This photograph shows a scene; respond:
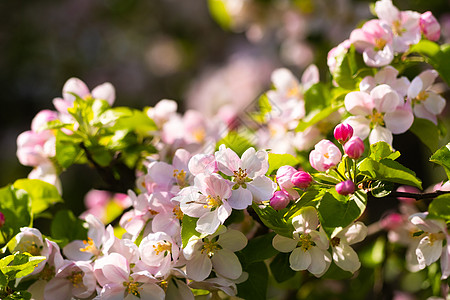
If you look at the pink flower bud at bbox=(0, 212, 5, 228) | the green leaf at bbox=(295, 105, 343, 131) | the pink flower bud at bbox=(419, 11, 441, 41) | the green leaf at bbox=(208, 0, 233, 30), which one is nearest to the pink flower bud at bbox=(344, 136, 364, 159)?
the green leaf at bbox=(295, 105, 343, 131)

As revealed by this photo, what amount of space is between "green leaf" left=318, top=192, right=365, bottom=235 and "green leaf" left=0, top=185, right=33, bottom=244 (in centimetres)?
53

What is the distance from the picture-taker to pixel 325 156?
0.94 m

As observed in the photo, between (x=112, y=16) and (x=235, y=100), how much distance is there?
1299 mm

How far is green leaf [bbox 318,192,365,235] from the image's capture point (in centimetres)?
87

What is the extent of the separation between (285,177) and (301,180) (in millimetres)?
30

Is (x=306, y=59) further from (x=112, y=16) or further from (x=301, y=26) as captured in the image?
(x=112, y=16)

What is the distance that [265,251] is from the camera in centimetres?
97

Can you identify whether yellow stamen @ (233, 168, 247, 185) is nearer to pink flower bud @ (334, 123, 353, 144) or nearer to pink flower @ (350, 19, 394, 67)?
pink flower bud @ (334, 123, 353, 144)

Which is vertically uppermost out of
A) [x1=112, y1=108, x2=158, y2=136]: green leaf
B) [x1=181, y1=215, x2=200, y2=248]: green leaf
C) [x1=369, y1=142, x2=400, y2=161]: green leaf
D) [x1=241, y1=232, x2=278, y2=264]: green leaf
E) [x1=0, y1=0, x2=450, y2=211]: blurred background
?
[x1=112, y1=108, x2=158, y2=136]: green leaf

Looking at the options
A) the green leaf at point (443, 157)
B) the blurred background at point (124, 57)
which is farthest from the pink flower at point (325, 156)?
the blurred background at point (124, 57)

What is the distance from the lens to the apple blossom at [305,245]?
925 mm

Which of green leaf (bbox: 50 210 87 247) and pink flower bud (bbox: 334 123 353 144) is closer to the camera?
pink flower bud (bbox: 334 123 353 144)

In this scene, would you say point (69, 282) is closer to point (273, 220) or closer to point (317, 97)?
point (273, 220)

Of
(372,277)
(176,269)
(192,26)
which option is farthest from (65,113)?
(192,26)
